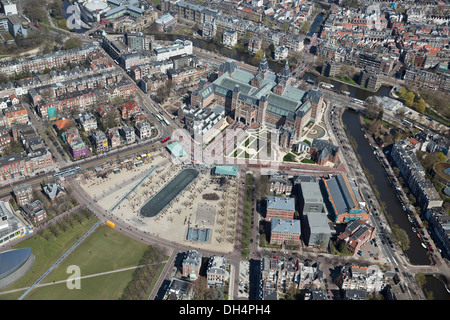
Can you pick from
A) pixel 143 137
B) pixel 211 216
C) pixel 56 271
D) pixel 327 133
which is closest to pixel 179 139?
pixel 143 137

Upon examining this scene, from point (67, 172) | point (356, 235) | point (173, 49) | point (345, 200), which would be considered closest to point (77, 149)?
point (67, 172)

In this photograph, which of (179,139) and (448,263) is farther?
(179,139)

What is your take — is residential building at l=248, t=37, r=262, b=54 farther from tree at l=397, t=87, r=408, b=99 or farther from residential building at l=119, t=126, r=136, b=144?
residential building at l=119, t=126, r=136, b=144

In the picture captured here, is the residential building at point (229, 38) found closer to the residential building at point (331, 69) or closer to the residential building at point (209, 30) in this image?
the residential building at point (209, 30)

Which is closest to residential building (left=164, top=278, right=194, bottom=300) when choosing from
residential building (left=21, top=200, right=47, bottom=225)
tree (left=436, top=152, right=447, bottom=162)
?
residential building (left=21, top=200, right=47, bottom=225)

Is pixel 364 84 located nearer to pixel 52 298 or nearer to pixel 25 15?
pixel 52 298

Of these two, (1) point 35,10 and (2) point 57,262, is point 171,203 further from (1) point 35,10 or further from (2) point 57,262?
(1) point 35,10
